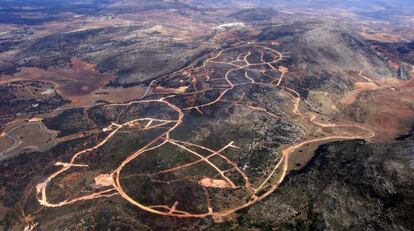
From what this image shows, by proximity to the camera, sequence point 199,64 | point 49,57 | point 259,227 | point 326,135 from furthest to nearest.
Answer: point 49,57
point 199,64
point 326,135
point 259,227

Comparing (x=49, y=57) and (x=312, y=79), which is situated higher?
(x=312, y=79)

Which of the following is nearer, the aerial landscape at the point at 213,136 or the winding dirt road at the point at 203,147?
the aerial landscape at the point at 213,136

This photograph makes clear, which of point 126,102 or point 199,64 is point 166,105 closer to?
point 126,102

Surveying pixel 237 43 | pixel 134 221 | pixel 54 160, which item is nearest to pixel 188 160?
pixel 134 221

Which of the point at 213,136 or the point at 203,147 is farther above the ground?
the point at 213,136

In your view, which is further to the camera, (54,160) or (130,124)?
(130,124)

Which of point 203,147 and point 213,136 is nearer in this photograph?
point 203,147

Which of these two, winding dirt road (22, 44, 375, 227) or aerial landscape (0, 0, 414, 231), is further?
winding dirt road (22, 44, 375, 227)

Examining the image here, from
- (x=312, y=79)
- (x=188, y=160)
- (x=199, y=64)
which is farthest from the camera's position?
(x=199, y=64)
